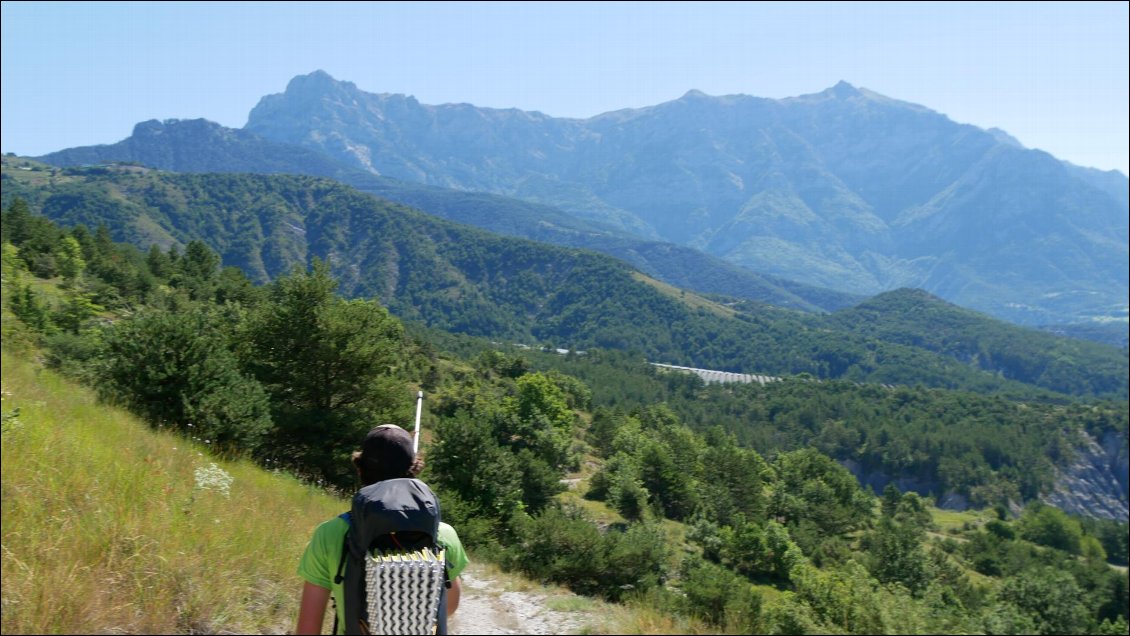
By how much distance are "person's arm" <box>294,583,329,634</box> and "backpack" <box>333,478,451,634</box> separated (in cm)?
18

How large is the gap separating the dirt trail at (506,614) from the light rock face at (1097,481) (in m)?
160

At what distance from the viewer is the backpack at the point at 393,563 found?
3049mm

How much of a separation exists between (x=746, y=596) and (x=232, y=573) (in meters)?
15.4

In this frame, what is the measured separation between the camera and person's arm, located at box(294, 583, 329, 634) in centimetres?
321

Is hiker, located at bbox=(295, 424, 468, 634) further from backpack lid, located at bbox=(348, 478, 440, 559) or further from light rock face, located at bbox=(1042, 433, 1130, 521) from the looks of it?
light rock face, located at bbox=(1042, 433, 1130, 521)

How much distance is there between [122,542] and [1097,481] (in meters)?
186

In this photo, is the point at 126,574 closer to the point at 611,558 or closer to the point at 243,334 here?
the point at 611,558

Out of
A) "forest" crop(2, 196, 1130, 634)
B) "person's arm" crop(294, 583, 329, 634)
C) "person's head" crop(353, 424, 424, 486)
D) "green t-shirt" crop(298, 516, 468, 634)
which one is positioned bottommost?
"forest" crop(2, 196, 1130, 634)

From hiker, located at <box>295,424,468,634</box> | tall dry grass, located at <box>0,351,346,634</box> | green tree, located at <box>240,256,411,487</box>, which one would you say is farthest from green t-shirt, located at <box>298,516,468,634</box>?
green tree, located at <box>240,256,411,487</box>

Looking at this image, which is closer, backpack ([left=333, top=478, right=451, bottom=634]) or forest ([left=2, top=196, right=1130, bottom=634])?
backpack ([left=333, top=478, right=451, bottom=634])

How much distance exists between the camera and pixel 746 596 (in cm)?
1775

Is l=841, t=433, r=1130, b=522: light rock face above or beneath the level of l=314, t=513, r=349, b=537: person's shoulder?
Result: beneath

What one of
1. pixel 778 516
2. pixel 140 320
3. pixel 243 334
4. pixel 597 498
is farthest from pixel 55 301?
pixel 778 516

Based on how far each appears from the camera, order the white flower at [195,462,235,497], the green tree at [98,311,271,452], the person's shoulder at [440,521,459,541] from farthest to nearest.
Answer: the green tree at [98,311,271,452] → the white flower at [195,462,235,497] → the person's shoulder at [440,521,459,541]
